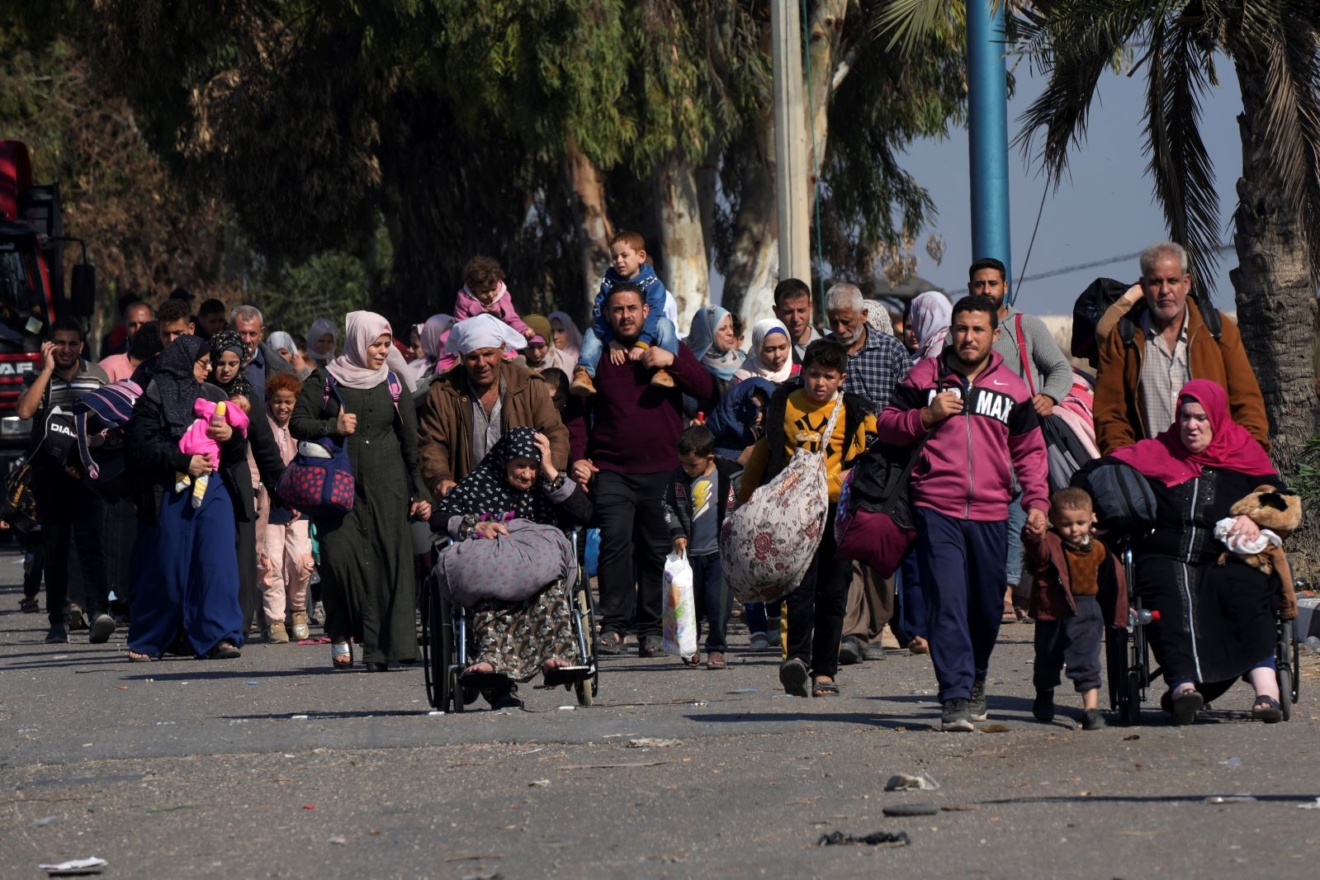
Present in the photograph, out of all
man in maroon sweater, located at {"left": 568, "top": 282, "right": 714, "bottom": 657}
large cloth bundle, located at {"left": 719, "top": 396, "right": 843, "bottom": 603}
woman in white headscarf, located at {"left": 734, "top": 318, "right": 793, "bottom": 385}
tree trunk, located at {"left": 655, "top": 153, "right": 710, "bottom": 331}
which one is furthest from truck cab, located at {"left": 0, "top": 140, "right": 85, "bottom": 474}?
large cloth bundle, located at {"left": 719, "top": 396, "right": 843, "bottom": 603}

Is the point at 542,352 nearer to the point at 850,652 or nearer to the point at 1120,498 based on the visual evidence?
the point at 850,652

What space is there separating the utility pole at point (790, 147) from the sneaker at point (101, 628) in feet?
17.8

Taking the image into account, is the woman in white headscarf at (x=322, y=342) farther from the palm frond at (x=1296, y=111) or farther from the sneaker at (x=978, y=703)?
the sneaker at (x=978, y=703)

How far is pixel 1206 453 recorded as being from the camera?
30.7 ft

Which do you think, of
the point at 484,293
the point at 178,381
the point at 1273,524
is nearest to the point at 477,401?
the point at 484,293

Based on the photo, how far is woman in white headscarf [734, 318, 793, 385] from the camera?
12695mm

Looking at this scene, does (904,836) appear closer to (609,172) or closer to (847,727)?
(847,727)

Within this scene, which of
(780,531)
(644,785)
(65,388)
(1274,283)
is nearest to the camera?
(644,785)

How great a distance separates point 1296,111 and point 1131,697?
7.18 metres

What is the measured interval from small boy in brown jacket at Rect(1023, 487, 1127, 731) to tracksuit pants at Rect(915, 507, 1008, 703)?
0.51ft

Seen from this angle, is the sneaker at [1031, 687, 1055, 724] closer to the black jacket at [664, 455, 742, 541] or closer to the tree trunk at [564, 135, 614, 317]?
the black jacket at [664, 455, 742, 541]

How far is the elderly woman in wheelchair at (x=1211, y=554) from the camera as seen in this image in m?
9.23

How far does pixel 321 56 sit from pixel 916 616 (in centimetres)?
1823

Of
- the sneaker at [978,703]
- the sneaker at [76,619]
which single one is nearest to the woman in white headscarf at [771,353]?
the sneaker at [978,703]
